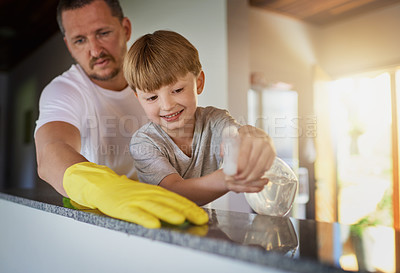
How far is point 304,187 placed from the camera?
185cm

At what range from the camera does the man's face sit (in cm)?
103

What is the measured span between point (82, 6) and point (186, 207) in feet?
2.60

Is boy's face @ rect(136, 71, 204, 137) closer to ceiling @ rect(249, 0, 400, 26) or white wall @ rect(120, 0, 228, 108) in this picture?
white wall @ rect(120, 0, 228, 108)

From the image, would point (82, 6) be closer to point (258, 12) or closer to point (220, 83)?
point (220, 83)

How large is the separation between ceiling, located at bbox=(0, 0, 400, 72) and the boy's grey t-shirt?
74 cm

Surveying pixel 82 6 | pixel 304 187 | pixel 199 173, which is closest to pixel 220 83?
pixel 199 173

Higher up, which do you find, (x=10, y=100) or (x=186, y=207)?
(x=10, y=100)

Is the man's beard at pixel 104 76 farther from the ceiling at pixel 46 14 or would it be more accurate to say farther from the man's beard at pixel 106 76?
the ceiling at pixel 46 14

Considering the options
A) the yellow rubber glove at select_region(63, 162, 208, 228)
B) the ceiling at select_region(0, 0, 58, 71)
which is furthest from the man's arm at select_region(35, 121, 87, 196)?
the ceiling at select_region(0, 0, 58, 71)

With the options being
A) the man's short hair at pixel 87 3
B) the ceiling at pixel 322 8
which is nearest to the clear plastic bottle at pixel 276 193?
the man's short hair at pixel 87 3

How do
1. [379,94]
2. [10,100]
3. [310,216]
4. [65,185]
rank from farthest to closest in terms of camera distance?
[10,100], [310,216], [379,94], [65,185]

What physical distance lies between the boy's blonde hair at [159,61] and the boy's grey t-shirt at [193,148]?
10 cm

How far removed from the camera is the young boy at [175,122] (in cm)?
71

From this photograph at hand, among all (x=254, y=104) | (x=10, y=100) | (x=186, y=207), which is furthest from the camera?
(x=10, y=100)
